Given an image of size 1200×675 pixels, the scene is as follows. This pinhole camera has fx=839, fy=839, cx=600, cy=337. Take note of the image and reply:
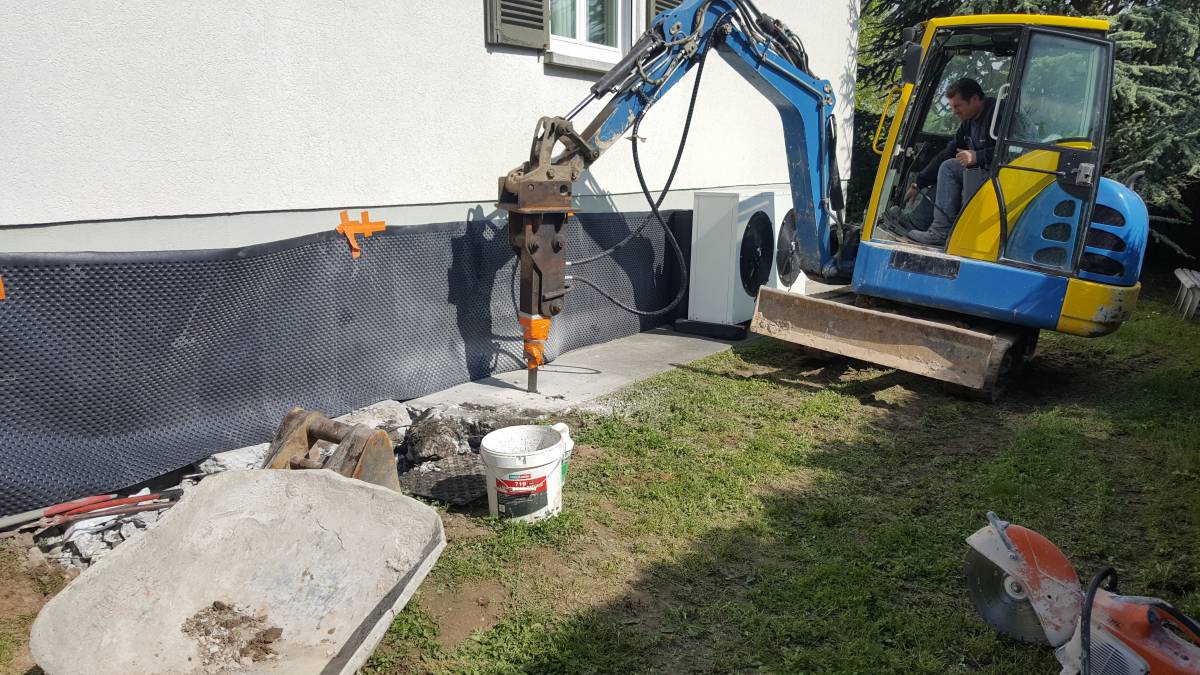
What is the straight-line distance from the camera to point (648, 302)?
7812 millimetres

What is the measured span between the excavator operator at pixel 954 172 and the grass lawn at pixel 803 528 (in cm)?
117

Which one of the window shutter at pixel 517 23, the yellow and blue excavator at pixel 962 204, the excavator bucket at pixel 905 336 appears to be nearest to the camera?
the yellow and blue excavator at pixel 962 204

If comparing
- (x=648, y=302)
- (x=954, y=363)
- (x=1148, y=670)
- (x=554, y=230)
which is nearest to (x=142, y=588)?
(x=1148, y=670)

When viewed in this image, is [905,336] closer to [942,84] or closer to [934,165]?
[934,165]

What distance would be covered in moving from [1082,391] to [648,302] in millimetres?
3599

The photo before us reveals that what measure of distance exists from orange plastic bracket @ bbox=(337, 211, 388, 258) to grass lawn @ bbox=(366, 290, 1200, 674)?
5.86 ft

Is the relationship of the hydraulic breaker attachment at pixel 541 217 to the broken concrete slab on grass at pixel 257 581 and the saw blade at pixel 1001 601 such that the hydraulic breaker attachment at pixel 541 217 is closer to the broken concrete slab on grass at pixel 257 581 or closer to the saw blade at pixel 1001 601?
the broken concrete slab on grass at pixel 257 581

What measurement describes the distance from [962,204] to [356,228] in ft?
13.7

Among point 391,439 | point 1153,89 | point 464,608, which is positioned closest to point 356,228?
point 391,439

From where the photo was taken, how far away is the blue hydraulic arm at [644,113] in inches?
209

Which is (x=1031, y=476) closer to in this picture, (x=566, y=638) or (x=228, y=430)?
(x=566, y=638)

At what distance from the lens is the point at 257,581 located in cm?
291

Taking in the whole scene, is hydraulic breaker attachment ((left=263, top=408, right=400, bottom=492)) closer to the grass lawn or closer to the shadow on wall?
the grass lawn

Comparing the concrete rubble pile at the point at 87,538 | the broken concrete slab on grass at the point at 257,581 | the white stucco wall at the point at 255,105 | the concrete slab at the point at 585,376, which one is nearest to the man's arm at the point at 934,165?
the concrete slab at the point at 585,376
